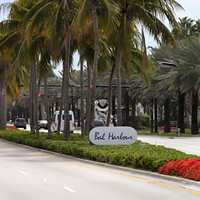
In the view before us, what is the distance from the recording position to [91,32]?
1426 inches

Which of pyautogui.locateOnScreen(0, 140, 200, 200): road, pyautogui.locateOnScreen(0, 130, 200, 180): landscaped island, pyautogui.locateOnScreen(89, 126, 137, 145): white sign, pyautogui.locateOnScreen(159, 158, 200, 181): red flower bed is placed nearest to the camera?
pyautogui.locateOnScreen(0, 140, 200, 200): road

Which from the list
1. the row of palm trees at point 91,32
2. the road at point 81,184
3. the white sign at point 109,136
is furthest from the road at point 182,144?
the road at point 81,184

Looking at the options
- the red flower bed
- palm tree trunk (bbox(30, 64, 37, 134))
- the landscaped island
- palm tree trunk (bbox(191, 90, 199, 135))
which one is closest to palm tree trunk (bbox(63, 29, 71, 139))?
Answer: the landscaped island

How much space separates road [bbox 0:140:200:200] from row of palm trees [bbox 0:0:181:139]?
9971 mm

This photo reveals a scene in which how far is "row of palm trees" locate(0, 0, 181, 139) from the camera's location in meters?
32.1

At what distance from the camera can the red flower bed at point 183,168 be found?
17242 millimetres

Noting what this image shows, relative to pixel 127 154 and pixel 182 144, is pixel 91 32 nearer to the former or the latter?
pixel 182 144

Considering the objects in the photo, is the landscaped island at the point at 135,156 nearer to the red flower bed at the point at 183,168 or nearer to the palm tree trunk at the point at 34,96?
the red flower bed at the point at 183,168

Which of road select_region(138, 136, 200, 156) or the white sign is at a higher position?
the white sign

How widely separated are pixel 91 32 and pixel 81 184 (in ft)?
66.4

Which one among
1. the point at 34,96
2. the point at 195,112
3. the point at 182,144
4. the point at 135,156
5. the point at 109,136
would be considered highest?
the point at 34,96

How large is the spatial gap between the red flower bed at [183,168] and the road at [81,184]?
513mm

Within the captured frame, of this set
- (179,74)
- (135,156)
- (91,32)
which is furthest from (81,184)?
(179,74)

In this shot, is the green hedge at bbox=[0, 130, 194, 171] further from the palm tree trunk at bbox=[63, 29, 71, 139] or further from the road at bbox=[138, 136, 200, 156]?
the road at bbox=[138, 136, 200, 156]
